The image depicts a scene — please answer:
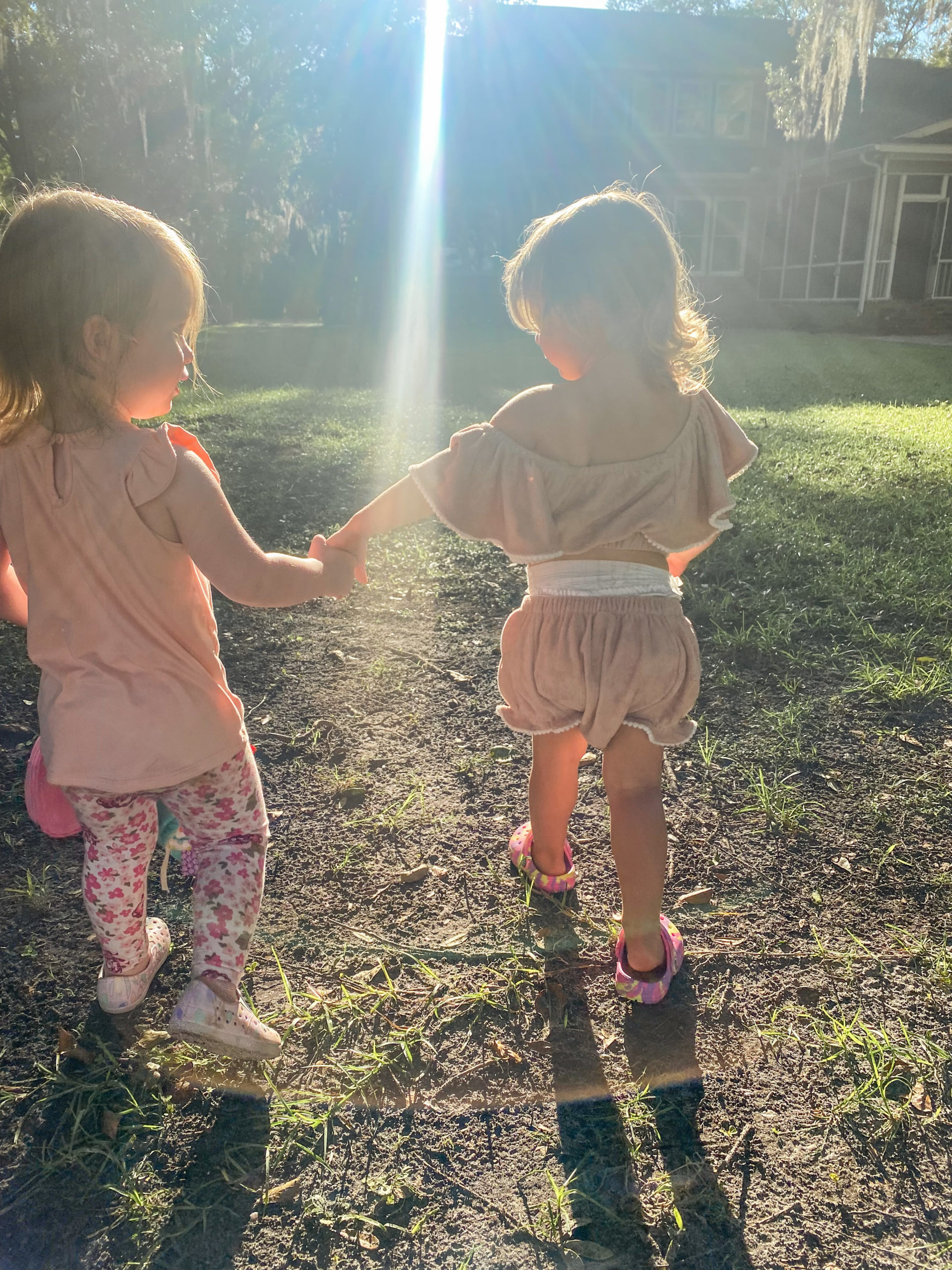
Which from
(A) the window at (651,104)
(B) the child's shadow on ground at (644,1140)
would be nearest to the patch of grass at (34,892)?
(B) the child's shadow on ground at (644,1140)

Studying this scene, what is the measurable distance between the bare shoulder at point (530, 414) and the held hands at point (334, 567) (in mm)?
429

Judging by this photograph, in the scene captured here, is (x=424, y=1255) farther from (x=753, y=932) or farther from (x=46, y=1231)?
(x=753, y=932)

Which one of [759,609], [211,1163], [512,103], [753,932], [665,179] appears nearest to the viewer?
[211,1163]

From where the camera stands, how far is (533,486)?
1888 mm

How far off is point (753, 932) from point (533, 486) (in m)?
1.17

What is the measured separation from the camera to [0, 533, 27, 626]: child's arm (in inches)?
71.5

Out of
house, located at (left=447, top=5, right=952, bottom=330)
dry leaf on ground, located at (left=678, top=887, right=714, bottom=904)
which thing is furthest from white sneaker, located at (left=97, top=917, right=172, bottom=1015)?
house, located at (left=447, top=5, right=952, bottom=330)

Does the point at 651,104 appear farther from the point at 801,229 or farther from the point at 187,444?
the point at 187,444

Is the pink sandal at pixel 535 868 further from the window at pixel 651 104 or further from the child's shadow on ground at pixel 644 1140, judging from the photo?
the window at pixel 651 104

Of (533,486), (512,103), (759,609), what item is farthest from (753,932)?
(512,103)

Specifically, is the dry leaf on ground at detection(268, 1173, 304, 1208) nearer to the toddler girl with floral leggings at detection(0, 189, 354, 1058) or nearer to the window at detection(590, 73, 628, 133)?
the toddler girl with floral leggings at detection(0, 189, 354, 1058)

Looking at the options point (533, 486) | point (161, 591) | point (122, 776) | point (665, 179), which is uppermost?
point (665, 179)

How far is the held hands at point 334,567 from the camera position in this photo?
1897 mm

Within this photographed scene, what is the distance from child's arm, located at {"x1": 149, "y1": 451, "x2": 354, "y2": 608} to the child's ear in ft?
0.68
